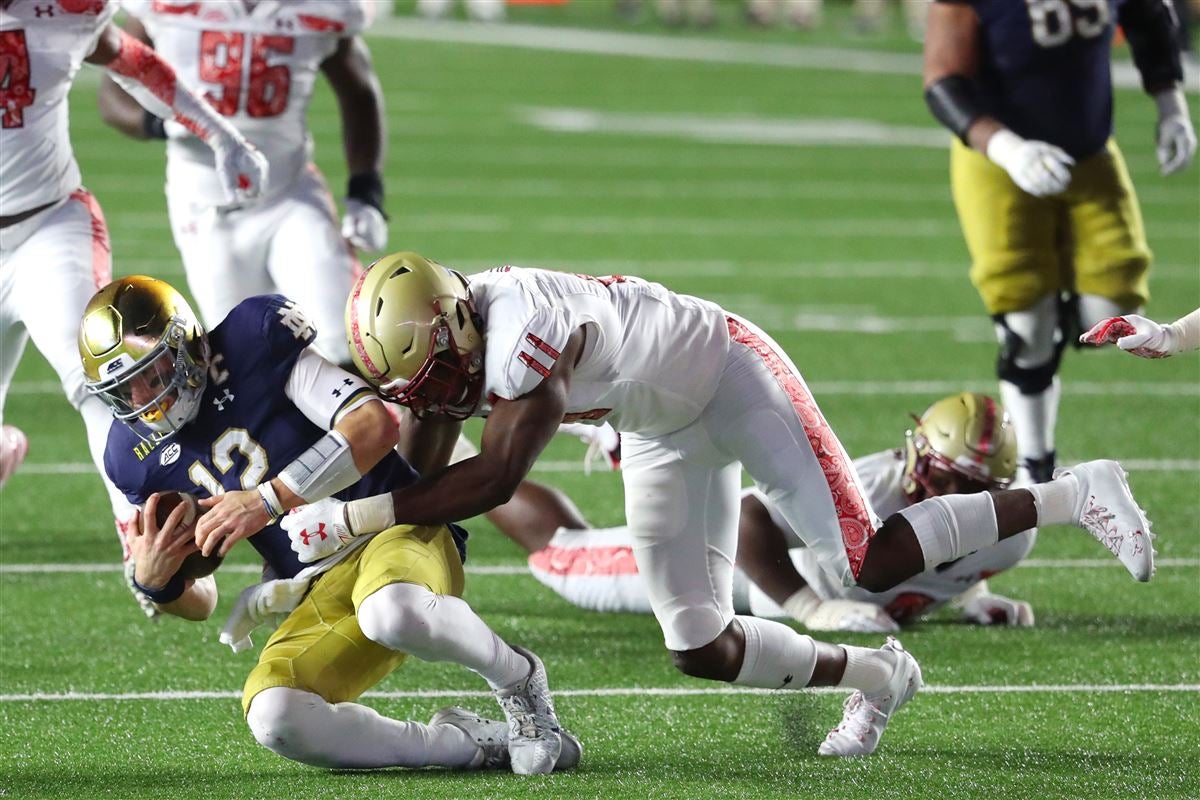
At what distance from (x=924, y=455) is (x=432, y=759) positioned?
1493 mm

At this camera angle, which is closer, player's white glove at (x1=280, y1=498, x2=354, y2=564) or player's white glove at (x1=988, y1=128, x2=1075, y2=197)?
player's white glove at (x1=280, y1=498, x2=354, y2=564)

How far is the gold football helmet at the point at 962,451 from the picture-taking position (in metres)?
4.37

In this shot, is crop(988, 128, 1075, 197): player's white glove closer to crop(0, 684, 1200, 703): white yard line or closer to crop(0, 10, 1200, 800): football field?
crop(0, 10, 1200, 800): football field

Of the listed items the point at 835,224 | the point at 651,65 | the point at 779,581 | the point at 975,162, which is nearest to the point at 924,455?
the point at 779,581

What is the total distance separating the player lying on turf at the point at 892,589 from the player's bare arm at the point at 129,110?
172cm

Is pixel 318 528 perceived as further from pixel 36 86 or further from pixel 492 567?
pixel 492 567

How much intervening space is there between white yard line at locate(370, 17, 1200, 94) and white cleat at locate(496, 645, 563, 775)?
51.5 ft

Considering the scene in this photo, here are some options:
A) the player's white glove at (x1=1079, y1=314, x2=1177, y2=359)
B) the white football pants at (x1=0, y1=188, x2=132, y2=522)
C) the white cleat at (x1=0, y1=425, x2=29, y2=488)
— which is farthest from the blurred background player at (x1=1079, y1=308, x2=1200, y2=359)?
the white cleat at (x1=0, y1=425, x2=29, y2=488)

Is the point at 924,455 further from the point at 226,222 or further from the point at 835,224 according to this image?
the point at 835,224

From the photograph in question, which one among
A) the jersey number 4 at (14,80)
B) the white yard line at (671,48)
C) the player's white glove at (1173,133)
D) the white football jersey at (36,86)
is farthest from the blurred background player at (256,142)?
the white yard line at (671,48)

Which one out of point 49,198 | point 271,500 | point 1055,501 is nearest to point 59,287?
point 49,198

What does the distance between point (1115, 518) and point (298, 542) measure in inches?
60.3

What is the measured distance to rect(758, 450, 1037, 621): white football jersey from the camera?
4496 mm

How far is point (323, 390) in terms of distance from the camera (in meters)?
3.46
